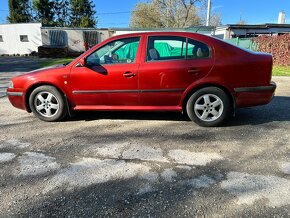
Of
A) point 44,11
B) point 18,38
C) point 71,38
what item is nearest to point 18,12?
point 44,11

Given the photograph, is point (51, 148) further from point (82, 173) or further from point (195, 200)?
point (195, 200)

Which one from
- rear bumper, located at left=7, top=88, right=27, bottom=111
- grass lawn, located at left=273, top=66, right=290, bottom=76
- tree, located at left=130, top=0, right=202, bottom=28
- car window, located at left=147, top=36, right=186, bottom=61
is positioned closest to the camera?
car window, located at left=147, top=36, right=186, bottom=61

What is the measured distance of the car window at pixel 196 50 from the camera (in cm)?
424

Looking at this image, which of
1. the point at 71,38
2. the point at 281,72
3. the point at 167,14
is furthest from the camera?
the point at 167,14

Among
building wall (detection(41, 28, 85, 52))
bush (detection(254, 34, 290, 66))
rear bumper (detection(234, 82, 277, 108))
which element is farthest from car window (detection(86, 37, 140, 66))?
building wall (detection(41, 28, 85, 52))

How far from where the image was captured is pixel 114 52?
446cm

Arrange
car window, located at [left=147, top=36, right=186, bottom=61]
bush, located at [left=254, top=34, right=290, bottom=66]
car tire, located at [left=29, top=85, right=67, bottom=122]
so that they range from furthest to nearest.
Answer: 1. bush, located at [left=254, top=34, right=290, bottom=66]
2. car tire, located at [left=29, top=85, right=67, bottom=122]
3. car window, located at [left=147, top=36, right=186, bottom=61]

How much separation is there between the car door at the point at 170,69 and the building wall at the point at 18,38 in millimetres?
30059

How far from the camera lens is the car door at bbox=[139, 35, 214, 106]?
420cm

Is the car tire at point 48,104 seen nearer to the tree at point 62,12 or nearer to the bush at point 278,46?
the bush at point 278,46

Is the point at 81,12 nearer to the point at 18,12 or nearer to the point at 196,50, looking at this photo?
the point at 18,12

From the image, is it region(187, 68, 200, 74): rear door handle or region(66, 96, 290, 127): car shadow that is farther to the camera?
region(66, 96, 290, 127): car shadow

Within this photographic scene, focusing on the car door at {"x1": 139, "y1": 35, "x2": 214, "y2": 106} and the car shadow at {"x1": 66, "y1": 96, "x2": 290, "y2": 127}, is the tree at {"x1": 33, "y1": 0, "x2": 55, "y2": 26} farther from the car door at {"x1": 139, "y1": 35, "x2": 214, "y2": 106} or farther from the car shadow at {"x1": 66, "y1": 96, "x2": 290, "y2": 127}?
the car door at {"x1": 139, "y1": 35, "x2": 214, "y2": 106}

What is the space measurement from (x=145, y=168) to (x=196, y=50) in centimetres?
221
